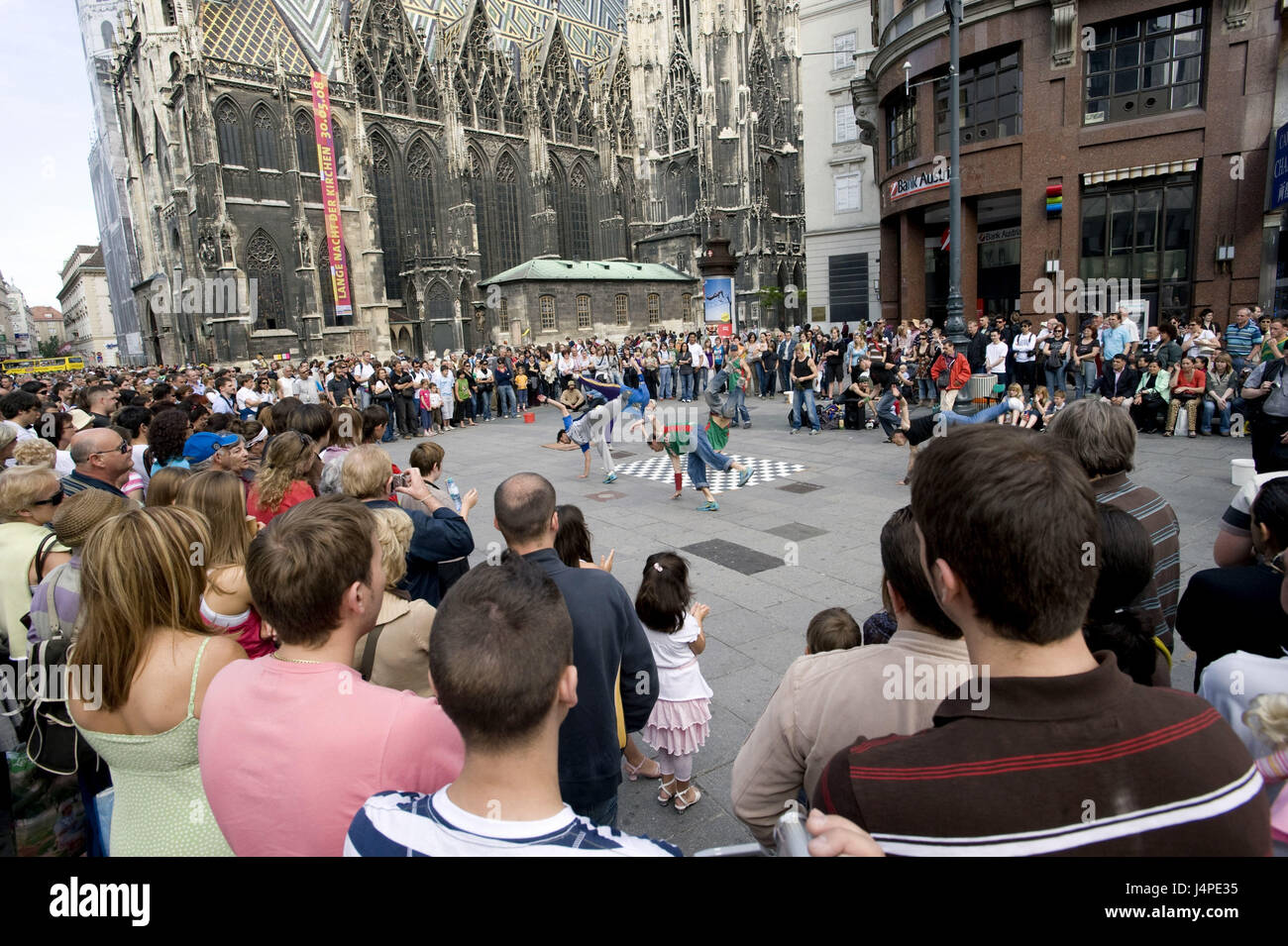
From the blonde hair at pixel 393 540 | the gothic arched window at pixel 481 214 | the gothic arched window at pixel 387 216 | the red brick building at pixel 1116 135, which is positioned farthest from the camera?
the gothic arched window at pixel 481 214

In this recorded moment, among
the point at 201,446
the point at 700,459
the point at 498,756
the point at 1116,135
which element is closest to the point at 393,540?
the point at 498,756

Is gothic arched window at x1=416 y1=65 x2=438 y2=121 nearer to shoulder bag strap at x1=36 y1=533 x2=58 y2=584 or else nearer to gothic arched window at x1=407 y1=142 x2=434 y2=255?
gothic arched window at x1=407 y1=142 x2=434 y2=255

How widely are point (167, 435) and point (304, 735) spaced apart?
517 cm

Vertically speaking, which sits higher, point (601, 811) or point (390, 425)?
point (390, 425)

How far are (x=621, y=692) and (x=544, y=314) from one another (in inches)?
1577

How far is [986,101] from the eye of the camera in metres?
19.9

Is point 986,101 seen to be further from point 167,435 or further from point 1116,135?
point 167,435

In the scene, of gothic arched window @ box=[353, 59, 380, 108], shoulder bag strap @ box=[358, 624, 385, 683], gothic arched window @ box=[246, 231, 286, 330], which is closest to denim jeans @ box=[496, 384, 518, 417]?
shoulder bag strap @ box=[358, 624, 385, 683]

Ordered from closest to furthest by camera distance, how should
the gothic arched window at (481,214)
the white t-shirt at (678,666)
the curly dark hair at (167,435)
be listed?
the white t-shirt at (678,666)
the curly dark hair at (167,435)
the gothic arched window at (481,214)

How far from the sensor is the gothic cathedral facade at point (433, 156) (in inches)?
1571

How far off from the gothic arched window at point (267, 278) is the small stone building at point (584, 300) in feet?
39.2

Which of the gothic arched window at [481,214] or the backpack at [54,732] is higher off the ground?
the gothic arched window at [481,214]

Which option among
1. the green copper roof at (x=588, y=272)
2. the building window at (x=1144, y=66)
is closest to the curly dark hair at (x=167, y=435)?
the building window at (x=1144, y=66)

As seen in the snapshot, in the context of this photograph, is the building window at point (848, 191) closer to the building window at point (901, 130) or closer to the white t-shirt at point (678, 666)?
the building window at point (901, 130)
